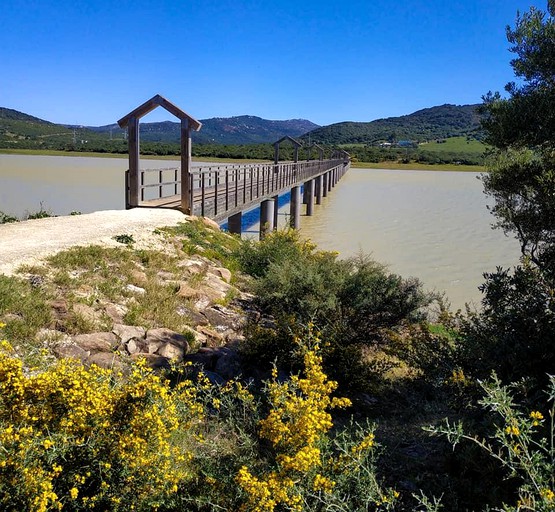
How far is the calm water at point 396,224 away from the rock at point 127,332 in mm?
5103

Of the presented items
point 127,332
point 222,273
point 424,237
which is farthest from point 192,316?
point 424,237

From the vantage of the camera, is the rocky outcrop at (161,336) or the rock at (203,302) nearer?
the rocky outcrop at (161,336)

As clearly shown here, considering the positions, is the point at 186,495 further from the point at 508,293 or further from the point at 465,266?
the point at 465,266

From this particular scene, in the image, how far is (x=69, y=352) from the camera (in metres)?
4.71

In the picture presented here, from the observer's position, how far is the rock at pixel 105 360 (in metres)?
4.67

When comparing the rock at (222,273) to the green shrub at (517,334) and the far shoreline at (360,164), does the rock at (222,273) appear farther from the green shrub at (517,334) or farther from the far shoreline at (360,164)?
the far shoreline at (360,164)

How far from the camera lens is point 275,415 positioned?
3.07 m

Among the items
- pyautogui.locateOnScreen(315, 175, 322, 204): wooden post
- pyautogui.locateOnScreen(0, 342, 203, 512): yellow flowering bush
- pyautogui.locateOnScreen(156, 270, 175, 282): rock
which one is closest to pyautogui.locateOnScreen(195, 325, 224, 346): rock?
pyautogui.locateOnScreen(156, 270, 175, 282): rock

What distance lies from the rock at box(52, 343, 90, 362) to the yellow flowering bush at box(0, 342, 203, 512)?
1824 millimetres

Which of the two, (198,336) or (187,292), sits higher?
(187,292)

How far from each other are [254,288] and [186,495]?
4.83 meters

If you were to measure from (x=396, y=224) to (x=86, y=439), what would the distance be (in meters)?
21.4

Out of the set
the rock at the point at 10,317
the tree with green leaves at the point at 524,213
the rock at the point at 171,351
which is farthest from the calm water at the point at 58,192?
the tree with green leaves at the point at 524,213

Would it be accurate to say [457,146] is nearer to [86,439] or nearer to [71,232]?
[71,232]
